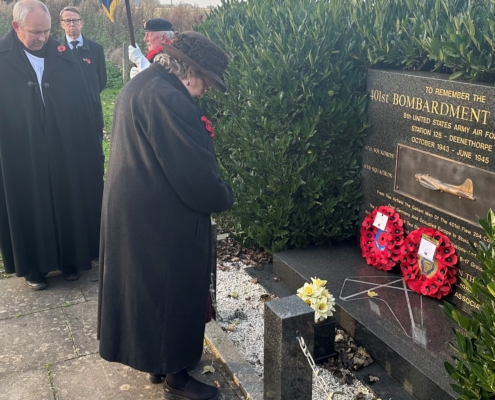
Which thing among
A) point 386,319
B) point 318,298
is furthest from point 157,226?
point 386,319

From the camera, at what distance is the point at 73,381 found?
11.8 ft

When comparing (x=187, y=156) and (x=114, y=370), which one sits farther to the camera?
(x=114, y=370)

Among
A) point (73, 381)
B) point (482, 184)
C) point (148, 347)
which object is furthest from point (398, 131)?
point (73, 381)

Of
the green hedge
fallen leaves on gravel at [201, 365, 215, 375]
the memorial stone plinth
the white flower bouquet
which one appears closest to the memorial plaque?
the green hedge

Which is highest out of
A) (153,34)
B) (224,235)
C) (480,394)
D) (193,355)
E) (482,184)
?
(153,34)

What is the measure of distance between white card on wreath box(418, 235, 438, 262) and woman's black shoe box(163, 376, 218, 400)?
77.7 inches

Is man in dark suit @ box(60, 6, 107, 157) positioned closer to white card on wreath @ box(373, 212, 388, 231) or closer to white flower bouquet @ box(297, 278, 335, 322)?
white card on wreath @ box(373, 212, 388, 231)

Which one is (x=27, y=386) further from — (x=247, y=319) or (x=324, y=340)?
(x=324, y=340)

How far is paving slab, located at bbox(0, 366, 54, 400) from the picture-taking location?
11.3ft


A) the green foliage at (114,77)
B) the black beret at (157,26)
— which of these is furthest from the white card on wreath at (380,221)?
the green foliage at (114,77)

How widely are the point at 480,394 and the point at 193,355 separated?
1564 mm

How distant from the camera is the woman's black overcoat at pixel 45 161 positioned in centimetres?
474

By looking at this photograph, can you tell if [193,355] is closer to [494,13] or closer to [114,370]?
[114,370]

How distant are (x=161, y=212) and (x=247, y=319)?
186 cm
